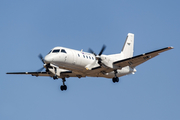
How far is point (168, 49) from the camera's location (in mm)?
23406

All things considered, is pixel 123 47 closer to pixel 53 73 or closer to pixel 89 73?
pixel 89 73

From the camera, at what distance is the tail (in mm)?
31625

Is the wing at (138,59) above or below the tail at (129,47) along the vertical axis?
below

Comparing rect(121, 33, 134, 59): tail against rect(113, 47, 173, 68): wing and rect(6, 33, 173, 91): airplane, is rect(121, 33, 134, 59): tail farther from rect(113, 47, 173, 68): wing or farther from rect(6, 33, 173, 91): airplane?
rect(113, 47, 173, 68): wing

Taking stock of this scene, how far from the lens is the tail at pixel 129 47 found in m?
31.6

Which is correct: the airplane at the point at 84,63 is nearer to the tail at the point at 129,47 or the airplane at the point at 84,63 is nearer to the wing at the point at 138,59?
the wing at the point at 138,59

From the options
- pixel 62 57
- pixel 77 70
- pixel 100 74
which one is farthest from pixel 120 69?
pixel 62 57

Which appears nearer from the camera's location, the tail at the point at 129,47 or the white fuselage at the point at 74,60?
the white fuselage at the point at 74,60

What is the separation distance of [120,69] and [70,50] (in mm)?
4820

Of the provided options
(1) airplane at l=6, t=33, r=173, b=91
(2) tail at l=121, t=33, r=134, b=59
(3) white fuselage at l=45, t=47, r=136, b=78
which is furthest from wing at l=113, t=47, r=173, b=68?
(2) tail at l=121, t=33, r=134, b=59

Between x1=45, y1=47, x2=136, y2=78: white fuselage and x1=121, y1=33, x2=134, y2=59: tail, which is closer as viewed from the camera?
x1=45, y1=47, x2=136, y2=78: white fuselage

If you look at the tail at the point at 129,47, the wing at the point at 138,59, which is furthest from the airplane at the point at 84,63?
the tail at the point at 129,47

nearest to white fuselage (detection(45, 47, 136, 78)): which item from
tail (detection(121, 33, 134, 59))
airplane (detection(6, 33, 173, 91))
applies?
airplane (detection(6, 33, 173, 91))

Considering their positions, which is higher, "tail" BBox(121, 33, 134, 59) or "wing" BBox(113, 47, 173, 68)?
"tail" BBox(121, 33, 134, 59)
